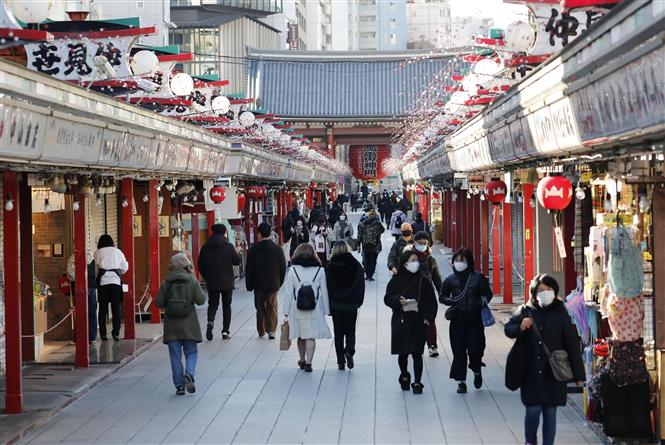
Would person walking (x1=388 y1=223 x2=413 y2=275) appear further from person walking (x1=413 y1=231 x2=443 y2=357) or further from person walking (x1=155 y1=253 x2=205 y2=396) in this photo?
person walking (x1=155 y1=253 x2=205 y2=396)

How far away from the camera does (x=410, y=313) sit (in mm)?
13359

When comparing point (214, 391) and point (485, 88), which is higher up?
point (485, 88)

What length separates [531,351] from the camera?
9695mm

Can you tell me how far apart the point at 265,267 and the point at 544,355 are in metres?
8.35

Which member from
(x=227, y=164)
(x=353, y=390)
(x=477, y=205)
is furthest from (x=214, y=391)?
(x=477, y=205)

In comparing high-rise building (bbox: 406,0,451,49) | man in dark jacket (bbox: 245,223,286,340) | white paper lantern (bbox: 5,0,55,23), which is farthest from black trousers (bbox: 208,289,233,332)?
high-rise building (bbox: 406,0,451,49)

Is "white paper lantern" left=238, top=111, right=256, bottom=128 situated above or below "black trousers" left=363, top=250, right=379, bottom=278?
above

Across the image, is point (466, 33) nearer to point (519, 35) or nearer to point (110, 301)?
point (519, 35)

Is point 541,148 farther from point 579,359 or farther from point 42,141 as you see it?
point 42,141

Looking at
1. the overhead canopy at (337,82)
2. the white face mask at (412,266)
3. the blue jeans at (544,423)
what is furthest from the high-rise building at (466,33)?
the overhead canopy at (337,82)

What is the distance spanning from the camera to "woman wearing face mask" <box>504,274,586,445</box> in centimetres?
963

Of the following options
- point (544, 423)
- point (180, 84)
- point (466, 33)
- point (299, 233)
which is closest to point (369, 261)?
point (299, 233)

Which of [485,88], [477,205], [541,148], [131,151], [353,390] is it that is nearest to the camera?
[541,148]

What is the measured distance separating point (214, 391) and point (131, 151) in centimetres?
321
